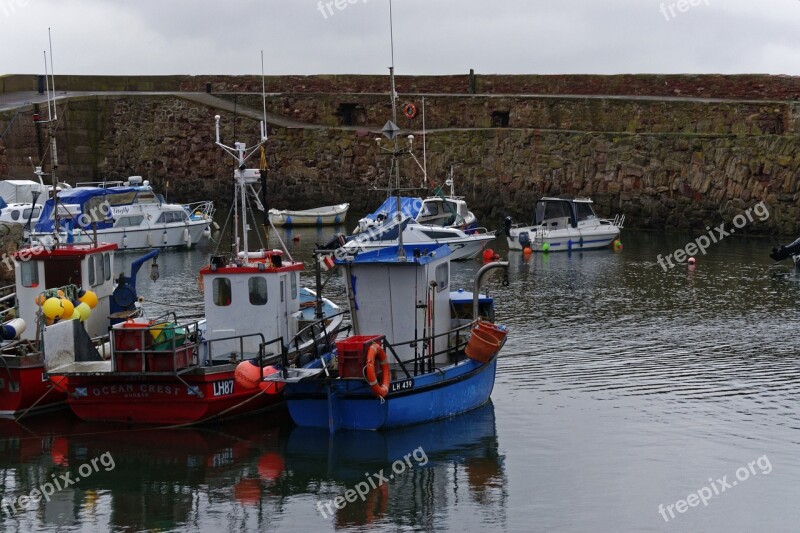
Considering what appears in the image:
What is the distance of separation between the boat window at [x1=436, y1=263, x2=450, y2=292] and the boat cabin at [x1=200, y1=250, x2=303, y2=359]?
227 cm

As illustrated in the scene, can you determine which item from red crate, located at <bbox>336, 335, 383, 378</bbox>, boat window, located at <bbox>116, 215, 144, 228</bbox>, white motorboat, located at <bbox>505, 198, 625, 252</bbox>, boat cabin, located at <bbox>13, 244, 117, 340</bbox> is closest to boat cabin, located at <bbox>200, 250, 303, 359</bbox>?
red crate, located at <bbox>336, 335, 383, 378</bbox>

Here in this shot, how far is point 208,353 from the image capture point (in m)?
18.8

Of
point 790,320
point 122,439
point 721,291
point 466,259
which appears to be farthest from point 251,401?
point 466,259

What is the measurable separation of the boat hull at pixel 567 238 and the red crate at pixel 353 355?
22.7 m

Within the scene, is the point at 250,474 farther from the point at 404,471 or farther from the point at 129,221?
the point at 129,221

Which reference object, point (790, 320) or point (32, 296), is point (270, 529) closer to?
point (32, 296)

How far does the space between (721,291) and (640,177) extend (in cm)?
1636

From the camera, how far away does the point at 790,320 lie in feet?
89.5

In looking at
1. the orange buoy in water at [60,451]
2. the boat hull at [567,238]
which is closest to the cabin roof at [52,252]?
the orange buoy in water at [60,451]

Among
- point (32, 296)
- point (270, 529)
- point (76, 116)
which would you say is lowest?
point (270, 529)

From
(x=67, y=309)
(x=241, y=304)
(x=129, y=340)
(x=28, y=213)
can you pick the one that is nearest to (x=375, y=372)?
(x=241, y=304)

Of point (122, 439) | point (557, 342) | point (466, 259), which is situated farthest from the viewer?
point (466, 259)

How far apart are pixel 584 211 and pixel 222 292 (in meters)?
23.5

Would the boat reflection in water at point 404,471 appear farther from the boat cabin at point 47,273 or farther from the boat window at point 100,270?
the boat window at point 100,270
